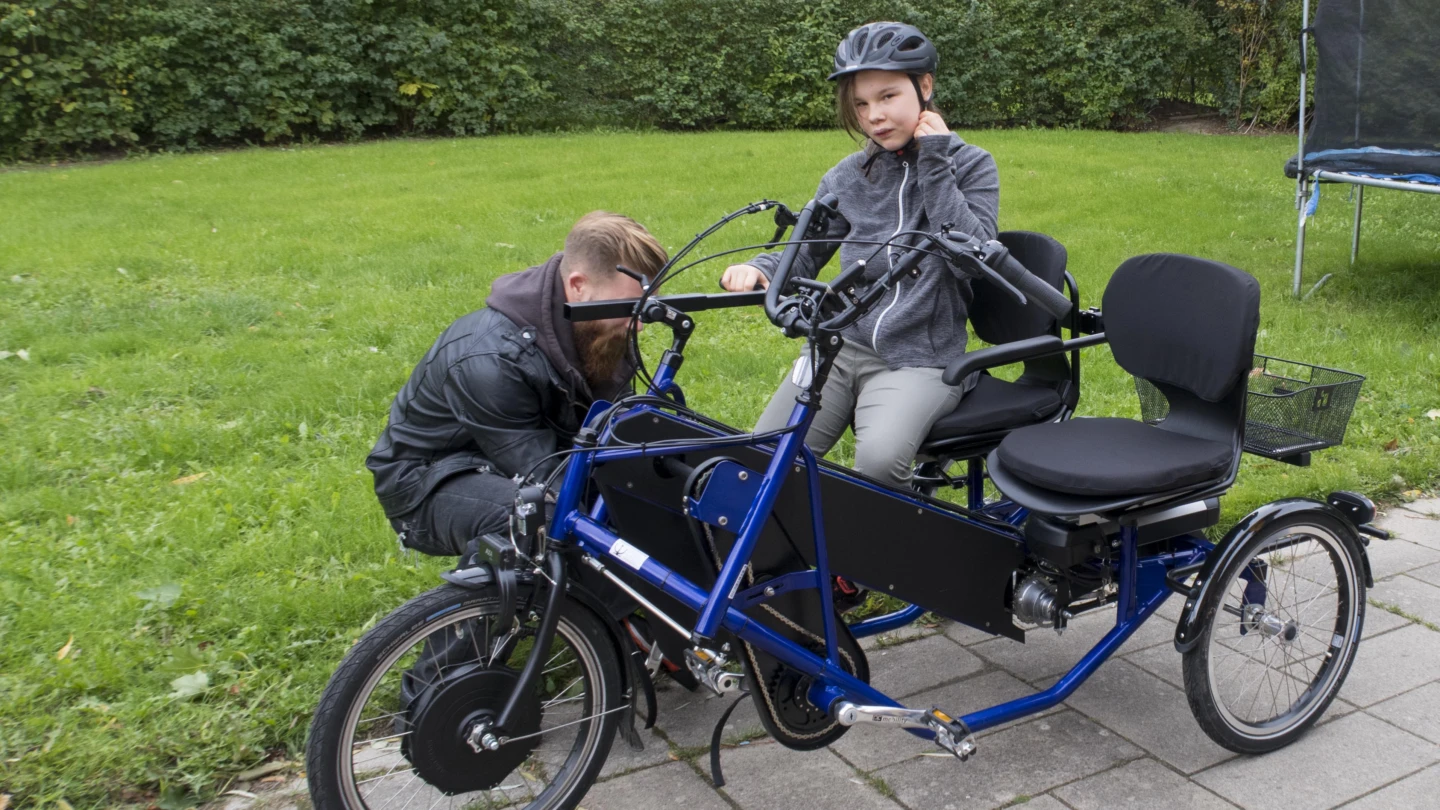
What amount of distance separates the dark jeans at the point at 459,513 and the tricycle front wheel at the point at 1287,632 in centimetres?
183

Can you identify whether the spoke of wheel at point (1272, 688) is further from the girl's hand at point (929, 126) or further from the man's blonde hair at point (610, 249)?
the man's blonde hair at point (610, 249)

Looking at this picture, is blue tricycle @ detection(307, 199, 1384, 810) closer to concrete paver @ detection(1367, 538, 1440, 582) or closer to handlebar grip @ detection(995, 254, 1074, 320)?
handlebar grip @ detection(995, 254, 1074, 320)

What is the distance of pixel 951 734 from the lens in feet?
8.36

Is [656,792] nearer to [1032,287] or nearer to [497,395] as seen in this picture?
[497,395]

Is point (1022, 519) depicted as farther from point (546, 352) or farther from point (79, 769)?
point (79, 769)

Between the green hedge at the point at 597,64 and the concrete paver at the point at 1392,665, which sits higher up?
the green hedge at the point at 597,64

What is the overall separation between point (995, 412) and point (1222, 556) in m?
0.66

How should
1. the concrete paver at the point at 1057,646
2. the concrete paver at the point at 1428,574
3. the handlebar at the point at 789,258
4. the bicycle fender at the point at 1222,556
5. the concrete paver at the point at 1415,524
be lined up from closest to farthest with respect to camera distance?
the handlebar at the point at 789,258 < the bicycle fender at the point at 1222,556 < the concrete paver at the point at 1057,646 < the concrete paver at the point at 1428,574 < the concrete paver at the point at 1415,524

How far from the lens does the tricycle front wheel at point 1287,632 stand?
2902mm

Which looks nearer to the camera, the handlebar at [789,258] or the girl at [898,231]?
the handlebar at [789,258]

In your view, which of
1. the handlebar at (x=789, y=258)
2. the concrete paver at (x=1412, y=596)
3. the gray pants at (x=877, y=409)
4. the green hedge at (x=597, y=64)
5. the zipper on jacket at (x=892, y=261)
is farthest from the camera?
the green hedge at (x=597, y=64)

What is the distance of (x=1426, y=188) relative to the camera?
22.0ft

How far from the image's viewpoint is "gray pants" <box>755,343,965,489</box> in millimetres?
2965

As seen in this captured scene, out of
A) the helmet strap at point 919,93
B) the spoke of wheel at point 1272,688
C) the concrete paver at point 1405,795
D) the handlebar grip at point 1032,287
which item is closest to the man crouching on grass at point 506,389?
the helmet strap at point 919,93
